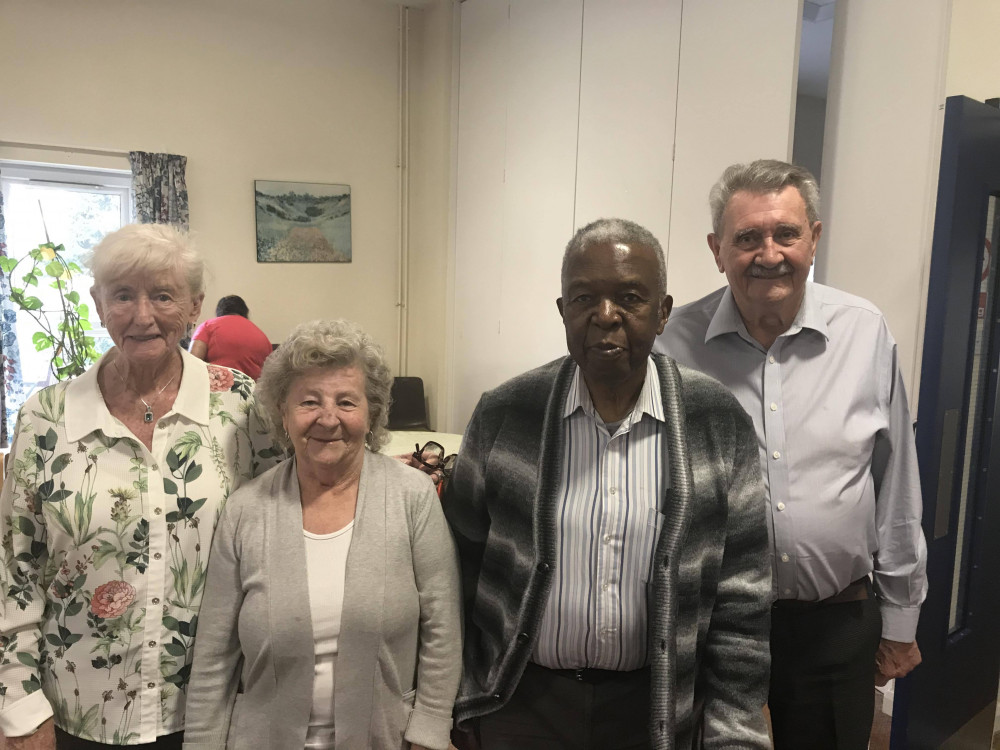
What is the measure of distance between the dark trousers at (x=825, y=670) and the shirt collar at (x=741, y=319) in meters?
0.62

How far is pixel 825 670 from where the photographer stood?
5.58ft

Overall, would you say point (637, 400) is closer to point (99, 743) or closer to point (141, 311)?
point (141, 311)

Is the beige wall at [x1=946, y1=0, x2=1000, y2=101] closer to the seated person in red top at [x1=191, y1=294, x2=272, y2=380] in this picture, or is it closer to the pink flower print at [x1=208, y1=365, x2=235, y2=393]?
the pink flower print at [x1=208, y1=365, x2=235, y2=393]

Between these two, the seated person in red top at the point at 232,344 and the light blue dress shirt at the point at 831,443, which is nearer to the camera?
the light blue dress shirt at the point at 831,443

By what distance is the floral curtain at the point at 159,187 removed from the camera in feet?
17.3

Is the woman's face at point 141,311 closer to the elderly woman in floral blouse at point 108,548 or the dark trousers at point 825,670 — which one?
the elderly woman in floral blouse at point 108,548

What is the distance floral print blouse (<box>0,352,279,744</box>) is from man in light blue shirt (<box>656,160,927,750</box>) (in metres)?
1.20

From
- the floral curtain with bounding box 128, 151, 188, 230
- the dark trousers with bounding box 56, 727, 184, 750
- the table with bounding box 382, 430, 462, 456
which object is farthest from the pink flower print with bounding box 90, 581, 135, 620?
the floral curtain with bounding box 128, 151, 188, 230

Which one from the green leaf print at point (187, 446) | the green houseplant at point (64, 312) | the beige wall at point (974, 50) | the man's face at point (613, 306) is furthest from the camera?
the green houseplant at point (64, 312)

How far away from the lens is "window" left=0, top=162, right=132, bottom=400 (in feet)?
16.9

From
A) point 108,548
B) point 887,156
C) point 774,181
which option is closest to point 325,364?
point 108,548

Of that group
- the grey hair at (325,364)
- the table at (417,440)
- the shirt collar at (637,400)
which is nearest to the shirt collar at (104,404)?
the grey hair at (325,364)

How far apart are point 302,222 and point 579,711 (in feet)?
17.0

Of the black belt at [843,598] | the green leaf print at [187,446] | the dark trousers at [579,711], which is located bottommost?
the dark trousers at [579,711]
